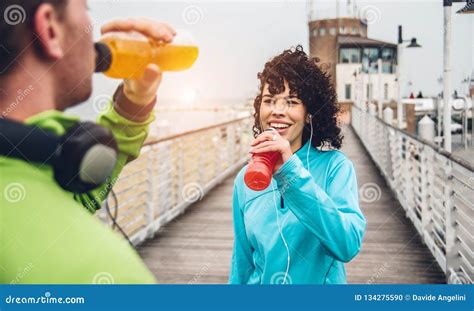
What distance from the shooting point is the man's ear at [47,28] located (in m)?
0.99

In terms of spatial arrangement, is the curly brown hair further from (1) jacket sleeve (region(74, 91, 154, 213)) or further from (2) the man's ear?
(2) the man's ear

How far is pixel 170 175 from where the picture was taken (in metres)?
4.21

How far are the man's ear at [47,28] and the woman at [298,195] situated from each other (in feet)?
1.48

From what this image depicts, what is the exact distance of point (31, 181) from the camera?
0.81 meters

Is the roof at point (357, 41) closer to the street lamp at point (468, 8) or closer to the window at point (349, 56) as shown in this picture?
the window at point (349, 56)

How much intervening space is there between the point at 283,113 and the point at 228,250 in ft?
5.97

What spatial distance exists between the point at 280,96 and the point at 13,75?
2.06 feet

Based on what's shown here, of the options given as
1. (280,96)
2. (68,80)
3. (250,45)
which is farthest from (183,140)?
(68,80)

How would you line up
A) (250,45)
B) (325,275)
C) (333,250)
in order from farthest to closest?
(250,45), (325,275), (333,250)

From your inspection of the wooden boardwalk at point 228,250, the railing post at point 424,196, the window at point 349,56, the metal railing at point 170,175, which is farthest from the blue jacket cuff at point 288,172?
the railing post at point 424,196

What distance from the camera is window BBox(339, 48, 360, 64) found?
2098 millimetres

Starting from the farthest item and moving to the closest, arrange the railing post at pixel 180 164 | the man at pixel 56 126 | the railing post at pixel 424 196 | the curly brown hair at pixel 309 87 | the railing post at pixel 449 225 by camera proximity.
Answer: the railing post at pixel 180 164
the railing post at pixel 424 196
the railing post at pixel 449 225
the curly brown hair at pixel 309 87
the man at pixel 56 126

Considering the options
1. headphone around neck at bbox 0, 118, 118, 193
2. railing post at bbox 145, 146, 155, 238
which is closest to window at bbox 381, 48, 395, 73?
headphone around neck at bbox 0, 118, 118, 193
